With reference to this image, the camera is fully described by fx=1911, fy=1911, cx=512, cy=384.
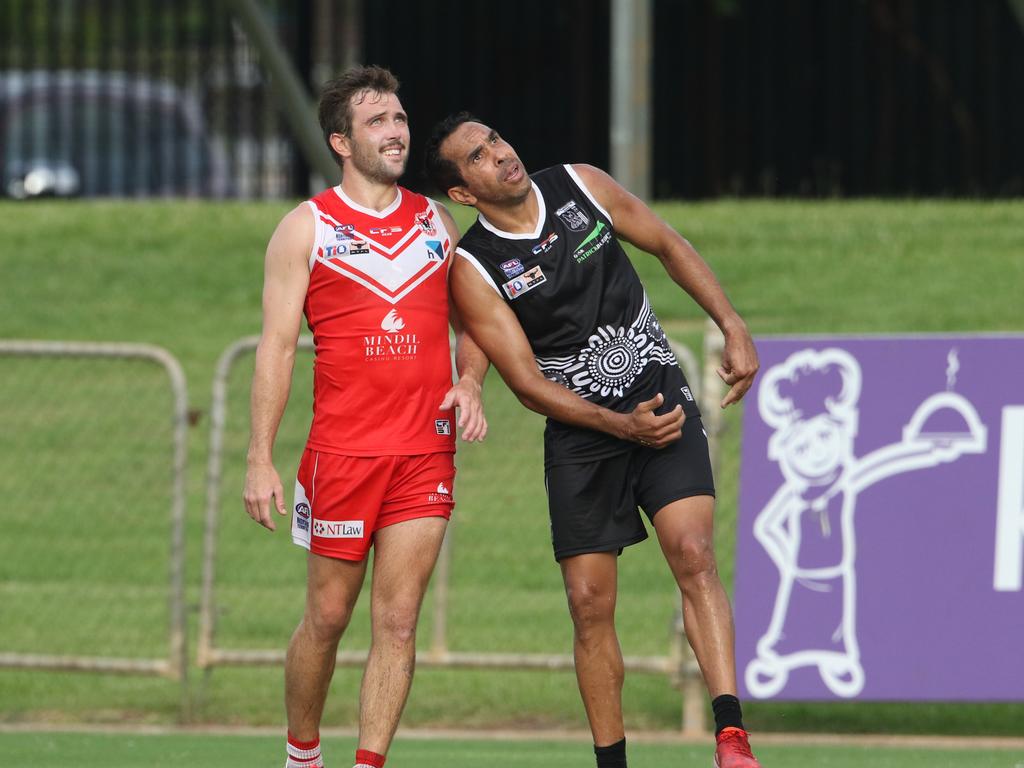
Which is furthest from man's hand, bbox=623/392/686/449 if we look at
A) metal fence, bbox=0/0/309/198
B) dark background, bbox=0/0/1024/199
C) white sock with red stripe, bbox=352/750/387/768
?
metal fence, bbox=0/0/309/198

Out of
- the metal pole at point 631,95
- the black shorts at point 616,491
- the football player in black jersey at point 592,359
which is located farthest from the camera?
the metal pole at point 631,95

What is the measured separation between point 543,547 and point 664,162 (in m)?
10.2

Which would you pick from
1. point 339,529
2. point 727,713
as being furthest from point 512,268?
point 727,713

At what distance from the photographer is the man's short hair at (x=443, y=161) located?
662 cm

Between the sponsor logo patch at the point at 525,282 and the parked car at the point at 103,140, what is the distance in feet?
50.5

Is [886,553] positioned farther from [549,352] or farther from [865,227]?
[865,227]

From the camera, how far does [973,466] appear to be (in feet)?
27.2

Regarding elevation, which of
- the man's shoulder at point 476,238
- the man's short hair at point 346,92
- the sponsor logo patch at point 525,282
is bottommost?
the sponsor logo patch at point 525,282

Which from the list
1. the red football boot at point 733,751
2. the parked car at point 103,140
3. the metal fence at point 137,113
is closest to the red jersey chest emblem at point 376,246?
the red football boot at point 733,751

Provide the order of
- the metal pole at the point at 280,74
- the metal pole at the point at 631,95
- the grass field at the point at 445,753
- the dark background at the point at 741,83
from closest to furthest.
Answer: the grass field at the point at 445,753
the metal pole at the point at 631,95
the metal pole at the point at 280,74
the dark background at the point at 741,83

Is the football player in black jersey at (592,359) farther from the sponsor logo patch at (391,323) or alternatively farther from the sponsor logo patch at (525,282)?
the sponsor logo patch at (391,323)

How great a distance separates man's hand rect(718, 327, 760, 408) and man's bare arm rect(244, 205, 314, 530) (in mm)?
1450

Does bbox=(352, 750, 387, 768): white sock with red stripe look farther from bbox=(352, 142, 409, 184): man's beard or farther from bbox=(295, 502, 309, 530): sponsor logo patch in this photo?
bbox=(352, 142, 409, 184): man's beard

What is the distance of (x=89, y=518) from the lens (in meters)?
10.7
